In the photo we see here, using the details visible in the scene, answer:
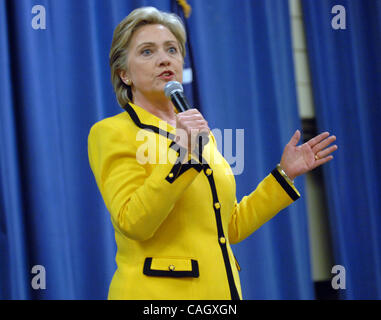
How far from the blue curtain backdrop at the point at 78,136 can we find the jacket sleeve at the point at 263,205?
3.06 ft

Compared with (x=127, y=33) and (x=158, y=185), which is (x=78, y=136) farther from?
(x=158, y=185)

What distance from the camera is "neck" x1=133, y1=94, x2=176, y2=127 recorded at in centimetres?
129

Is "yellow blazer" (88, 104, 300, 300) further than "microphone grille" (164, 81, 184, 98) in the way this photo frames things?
No

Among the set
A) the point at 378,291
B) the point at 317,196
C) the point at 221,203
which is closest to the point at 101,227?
the point at 221,203

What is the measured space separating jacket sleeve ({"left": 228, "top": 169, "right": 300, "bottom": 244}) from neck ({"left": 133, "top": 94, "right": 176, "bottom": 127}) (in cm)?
30

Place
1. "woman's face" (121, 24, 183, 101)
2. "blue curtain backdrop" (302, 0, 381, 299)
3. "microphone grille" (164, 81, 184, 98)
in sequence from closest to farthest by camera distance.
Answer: "microphone grille" (164, 81, 184, 98)
"woman's face" (121, 24, 183, 101)
"blue curtain backdrop" (302, 0, 381, 299)

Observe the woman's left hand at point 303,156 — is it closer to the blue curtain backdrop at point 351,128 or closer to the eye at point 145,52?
the eye at point 145,52

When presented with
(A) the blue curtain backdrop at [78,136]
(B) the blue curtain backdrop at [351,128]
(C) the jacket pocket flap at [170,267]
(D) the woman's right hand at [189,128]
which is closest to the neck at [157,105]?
(D) the woman's right hand at [189,128]

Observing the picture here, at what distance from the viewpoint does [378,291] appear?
2953mm

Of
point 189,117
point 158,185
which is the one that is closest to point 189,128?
point 189,117

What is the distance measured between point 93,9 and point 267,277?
1531mm

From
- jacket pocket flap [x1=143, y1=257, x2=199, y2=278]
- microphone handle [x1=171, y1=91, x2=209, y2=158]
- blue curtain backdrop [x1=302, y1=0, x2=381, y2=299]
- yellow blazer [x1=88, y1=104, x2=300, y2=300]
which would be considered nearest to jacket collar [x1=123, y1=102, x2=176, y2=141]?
yellow blazer [x1=88, y1=104, x2=300, y2=300]

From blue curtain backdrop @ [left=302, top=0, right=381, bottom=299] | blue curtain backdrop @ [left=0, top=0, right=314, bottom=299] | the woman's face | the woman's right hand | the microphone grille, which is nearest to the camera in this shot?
the woman's right hand

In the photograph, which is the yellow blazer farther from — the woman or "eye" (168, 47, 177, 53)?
"eye" (168, 47, 177, 53)
